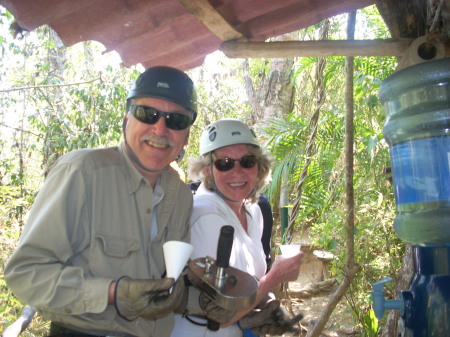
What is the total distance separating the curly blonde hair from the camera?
10.3ft

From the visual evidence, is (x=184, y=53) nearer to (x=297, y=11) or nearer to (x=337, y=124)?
(x=297, y=11)

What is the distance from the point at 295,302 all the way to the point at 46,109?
6173mm

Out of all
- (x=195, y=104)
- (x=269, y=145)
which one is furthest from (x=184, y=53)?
(x=269, y=145)

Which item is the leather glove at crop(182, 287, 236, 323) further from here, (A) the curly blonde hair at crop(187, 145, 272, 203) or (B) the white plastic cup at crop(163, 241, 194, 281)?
(A) the curly blonde hair at crop(187, 145, 272, 203)

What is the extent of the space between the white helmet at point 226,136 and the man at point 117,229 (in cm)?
57

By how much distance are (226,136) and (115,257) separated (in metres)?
1.39

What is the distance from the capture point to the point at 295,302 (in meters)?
8.26

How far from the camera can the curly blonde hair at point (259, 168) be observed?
3.14 m

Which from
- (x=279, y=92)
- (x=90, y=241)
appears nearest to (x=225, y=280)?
(x=90, y=241)

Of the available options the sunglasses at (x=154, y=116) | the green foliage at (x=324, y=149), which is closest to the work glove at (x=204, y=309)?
the sunglasses at (x=154, y=116)

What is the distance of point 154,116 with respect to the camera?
238 centimetres

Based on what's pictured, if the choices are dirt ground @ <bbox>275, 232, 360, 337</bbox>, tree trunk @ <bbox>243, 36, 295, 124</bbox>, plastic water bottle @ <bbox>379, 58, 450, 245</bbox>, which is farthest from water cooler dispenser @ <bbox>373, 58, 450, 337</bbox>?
tree trunk @ <bbox>243, 36, 295, 124</bbox>

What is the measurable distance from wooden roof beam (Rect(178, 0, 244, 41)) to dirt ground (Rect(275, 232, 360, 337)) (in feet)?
12.2

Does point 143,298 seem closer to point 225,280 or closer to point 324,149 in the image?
point 225,280
